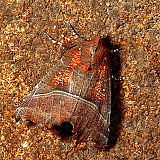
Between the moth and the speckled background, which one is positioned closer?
the moth

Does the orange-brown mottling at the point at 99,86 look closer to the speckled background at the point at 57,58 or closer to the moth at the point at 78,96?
the moth at the point at 78,96

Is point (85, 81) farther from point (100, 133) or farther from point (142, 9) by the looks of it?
point (142, 9)

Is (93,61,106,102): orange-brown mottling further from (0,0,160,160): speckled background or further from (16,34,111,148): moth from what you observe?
(0,0,160,160): speckled background

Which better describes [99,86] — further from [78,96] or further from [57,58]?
[57,58]

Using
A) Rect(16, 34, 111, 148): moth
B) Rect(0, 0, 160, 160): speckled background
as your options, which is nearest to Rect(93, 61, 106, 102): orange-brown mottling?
Rect(16, 34, 111, 148): moth

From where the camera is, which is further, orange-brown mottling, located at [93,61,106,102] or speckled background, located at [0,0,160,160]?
speckled background, located at [0,0,160,160]

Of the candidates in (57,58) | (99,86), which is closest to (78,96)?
(99,86)
